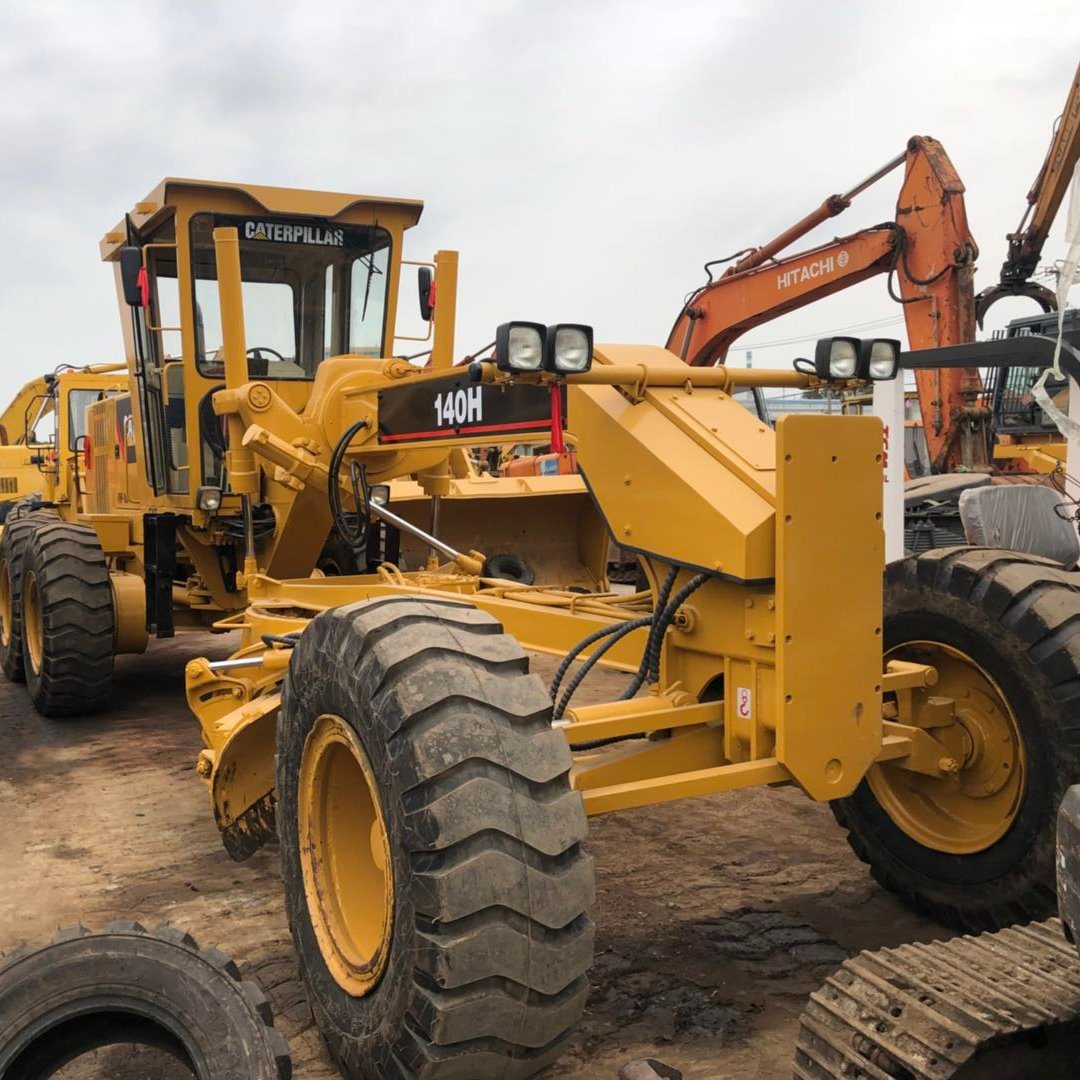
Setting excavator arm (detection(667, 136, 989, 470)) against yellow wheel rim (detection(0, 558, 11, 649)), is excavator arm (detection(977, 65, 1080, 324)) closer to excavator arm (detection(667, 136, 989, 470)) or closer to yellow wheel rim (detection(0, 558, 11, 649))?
excavator arm (detection(667, 136, 989, 470))

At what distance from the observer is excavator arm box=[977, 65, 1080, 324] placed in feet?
30.8

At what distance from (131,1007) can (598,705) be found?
1550 millimetres

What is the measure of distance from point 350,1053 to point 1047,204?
941 centimetres

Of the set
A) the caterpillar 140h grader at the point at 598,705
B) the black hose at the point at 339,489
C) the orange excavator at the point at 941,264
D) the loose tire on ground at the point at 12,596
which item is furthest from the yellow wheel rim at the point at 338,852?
the orange excavator at the point at 941,264

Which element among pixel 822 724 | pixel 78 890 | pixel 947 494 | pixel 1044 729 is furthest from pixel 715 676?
pixel 947 494

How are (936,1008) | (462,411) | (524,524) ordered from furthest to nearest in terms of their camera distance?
(524,524) < (462,411) < (936,1008)

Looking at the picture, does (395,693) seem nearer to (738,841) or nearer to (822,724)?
(822,724)

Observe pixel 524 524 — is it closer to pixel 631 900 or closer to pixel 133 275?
pixel 133 275

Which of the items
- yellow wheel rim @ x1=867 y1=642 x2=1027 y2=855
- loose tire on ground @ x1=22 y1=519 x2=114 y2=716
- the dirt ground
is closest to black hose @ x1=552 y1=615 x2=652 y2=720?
the dirt ground

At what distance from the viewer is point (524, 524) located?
352 inches

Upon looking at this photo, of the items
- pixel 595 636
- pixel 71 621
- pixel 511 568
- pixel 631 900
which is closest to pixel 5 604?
pixel 71 621

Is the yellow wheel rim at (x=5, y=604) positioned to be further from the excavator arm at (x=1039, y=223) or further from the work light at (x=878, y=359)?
the excavator arm at (x=1039, y=223)

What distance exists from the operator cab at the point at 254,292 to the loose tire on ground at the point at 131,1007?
4.29m

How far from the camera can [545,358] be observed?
3096 millimetres
